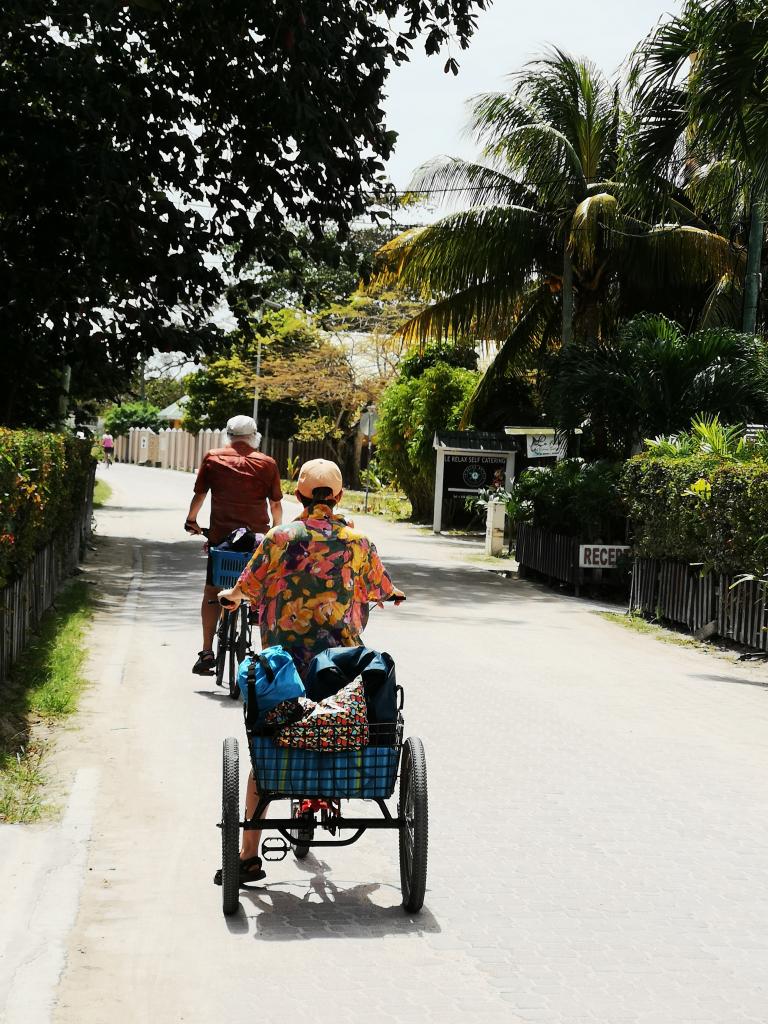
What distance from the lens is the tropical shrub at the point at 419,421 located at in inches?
1378

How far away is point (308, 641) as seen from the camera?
17.9 feet

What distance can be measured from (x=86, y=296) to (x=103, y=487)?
31744 millimetres

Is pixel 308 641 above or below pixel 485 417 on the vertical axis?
below

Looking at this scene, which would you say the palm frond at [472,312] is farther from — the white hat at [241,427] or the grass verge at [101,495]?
the white hat at [241,427]

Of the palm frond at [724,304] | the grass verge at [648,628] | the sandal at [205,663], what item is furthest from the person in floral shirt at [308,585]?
the palm frond at [724,304]

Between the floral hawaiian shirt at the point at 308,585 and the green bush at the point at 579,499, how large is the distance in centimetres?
1333

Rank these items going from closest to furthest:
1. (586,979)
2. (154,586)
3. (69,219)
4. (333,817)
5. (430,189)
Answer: (586,979)
(333,817)
(69,219)
(154,586)
(430,189)

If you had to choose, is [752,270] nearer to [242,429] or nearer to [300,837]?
[242,429]

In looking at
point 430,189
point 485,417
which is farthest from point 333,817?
point 485,417

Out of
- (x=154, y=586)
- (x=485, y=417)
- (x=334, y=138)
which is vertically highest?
(x=334, y=138)

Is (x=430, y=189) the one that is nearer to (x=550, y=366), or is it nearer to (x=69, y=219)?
(x=550, y=366)

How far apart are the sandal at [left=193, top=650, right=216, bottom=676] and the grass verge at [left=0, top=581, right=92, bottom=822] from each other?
0.89 m

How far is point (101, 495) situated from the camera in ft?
137

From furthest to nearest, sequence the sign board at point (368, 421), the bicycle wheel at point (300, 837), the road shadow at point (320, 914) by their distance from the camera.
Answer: the sign board at point (368, 421), the bicycle wheel at point (300, 837), the road shadow at point (320, 914)
